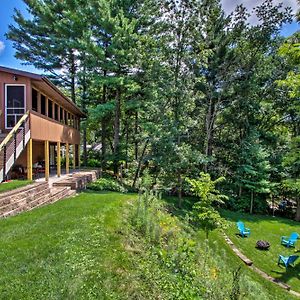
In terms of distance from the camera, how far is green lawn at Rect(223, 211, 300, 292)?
1052 cm

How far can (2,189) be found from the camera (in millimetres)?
7547

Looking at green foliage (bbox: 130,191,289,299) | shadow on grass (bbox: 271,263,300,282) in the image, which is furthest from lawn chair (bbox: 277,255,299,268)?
green foliage (bbox: 130,191,289,299)

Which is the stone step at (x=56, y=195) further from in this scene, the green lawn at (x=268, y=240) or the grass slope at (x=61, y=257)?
the green lawn at (x=268, y=240)

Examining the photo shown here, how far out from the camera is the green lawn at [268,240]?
10.5 m

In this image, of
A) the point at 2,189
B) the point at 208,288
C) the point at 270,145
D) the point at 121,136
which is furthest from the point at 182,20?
the point at 208,288

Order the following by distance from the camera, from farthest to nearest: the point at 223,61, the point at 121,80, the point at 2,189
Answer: the point at 223,61
the point at 121,80
the point at 2,189

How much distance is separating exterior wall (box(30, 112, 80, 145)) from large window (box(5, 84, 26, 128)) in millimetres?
855

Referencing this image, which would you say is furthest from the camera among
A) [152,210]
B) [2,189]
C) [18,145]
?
[18,145]

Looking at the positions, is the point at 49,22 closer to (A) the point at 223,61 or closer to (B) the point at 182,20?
(B) the point at 182,20

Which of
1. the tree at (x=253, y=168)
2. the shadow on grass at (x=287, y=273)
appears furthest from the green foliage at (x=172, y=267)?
the tree at (x=253, y=168)

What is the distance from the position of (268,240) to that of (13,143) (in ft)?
40.8

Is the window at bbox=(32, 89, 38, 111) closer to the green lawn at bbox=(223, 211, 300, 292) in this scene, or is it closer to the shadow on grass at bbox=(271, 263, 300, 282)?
the green lawn at bbox=(223, 211, 300, 292)

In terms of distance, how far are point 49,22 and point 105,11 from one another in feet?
20.1

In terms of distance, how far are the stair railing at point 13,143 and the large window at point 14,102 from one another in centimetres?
154
